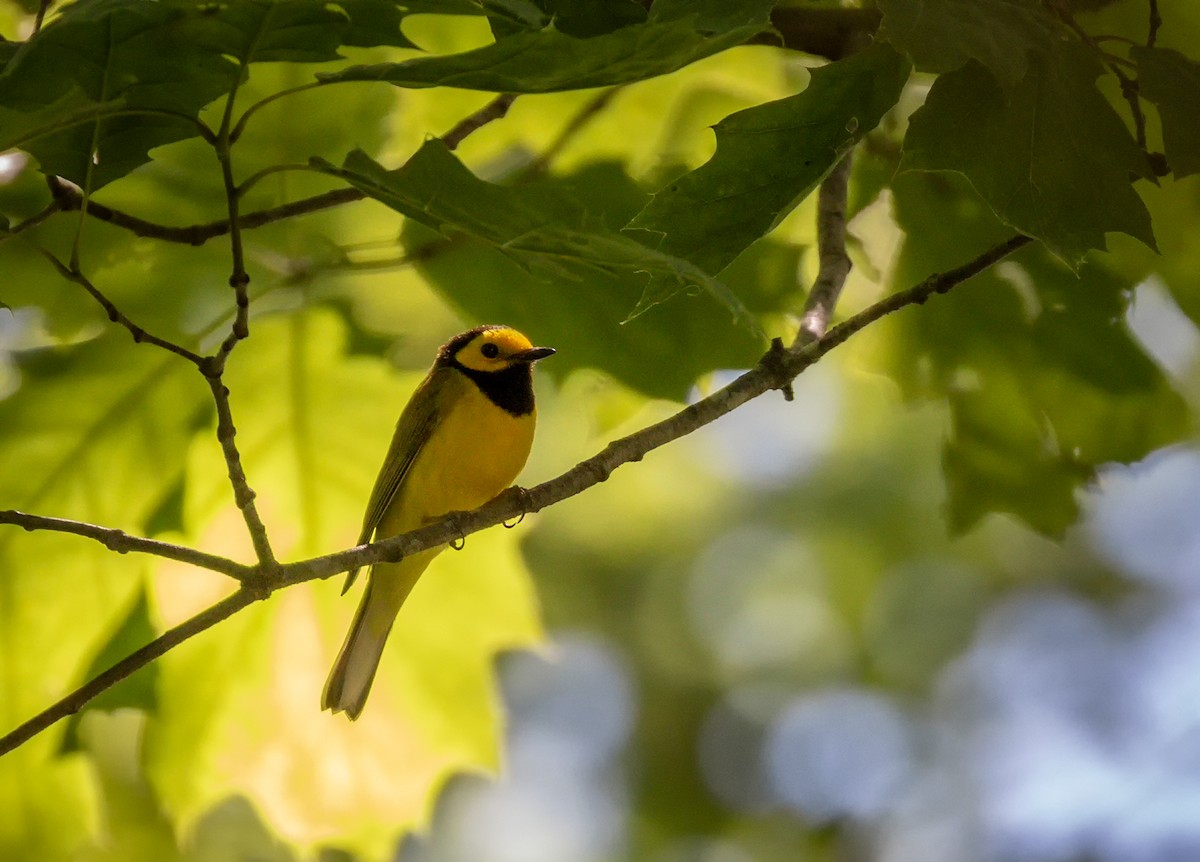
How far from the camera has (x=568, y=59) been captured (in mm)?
1321

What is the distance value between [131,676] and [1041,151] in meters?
1.95

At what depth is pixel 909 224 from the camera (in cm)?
245

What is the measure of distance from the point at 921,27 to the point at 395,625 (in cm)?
183

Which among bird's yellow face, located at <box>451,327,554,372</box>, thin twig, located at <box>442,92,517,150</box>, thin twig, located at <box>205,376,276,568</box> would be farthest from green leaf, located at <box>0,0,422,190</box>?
bird's yellow face, located at <box>451,327,554,372</box>

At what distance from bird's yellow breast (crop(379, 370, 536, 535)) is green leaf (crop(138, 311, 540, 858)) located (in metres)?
0.40

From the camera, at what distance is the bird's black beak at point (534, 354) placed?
267 centimetres

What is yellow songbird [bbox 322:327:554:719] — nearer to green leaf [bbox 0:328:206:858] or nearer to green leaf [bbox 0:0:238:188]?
green leaf [bbox 0:328:206:858]

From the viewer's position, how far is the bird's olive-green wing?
2701 millimetres

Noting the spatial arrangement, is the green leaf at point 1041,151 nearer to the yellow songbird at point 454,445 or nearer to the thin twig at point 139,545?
the thin twig at point 139,545

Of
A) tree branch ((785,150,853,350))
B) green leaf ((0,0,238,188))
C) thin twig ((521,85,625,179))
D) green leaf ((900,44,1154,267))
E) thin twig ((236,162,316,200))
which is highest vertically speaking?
green leaf ((0,0,238,188))

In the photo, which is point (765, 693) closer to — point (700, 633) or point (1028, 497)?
point (700, 633)

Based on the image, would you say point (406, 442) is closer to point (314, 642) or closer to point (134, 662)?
point (314, 642)

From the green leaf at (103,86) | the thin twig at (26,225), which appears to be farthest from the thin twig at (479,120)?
the green leaf at (103,86)

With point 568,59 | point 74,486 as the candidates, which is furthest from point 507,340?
point 568,59
